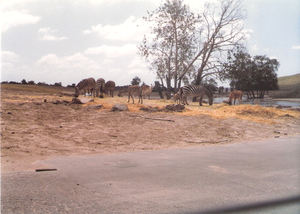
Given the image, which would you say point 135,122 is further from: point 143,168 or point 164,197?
point 164,197

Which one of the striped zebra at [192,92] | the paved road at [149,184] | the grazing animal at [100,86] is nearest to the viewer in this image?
the paved road at [149,184]

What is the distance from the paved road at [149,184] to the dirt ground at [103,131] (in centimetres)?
82

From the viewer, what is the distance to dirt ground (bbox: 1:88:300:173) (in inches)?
234

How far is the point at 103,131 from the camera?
8.13 meters

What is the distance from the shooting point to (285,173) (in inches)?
162

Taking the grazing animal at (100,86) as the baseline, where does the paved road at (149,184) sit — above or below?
below

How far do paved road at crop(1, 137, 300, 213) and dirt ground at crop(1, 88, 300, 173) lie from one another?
0.82 metres

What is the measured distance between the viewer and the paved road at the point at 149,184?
9.70 ft

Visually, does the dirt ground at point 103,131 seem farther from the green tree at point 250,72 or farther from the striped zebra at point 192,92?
the green tree at point 250,72

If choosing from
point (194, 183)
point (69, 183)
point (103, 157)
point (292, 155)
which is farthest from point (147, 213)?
point (292, 155)

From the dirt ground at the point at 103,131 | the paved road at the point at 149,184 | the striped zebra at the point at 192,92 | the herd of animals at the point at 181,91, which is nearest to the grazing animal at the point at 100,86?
the herd of animals at the point at 181,91

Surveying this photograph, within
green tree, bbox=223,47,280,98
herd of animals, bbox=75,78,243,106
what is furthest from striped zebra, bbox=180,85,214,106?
green tree, bbox=223,47,280,98

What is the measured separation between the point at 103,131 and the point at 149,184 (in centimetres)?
469

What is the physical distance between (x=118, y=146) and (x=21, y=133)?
2.44 m
